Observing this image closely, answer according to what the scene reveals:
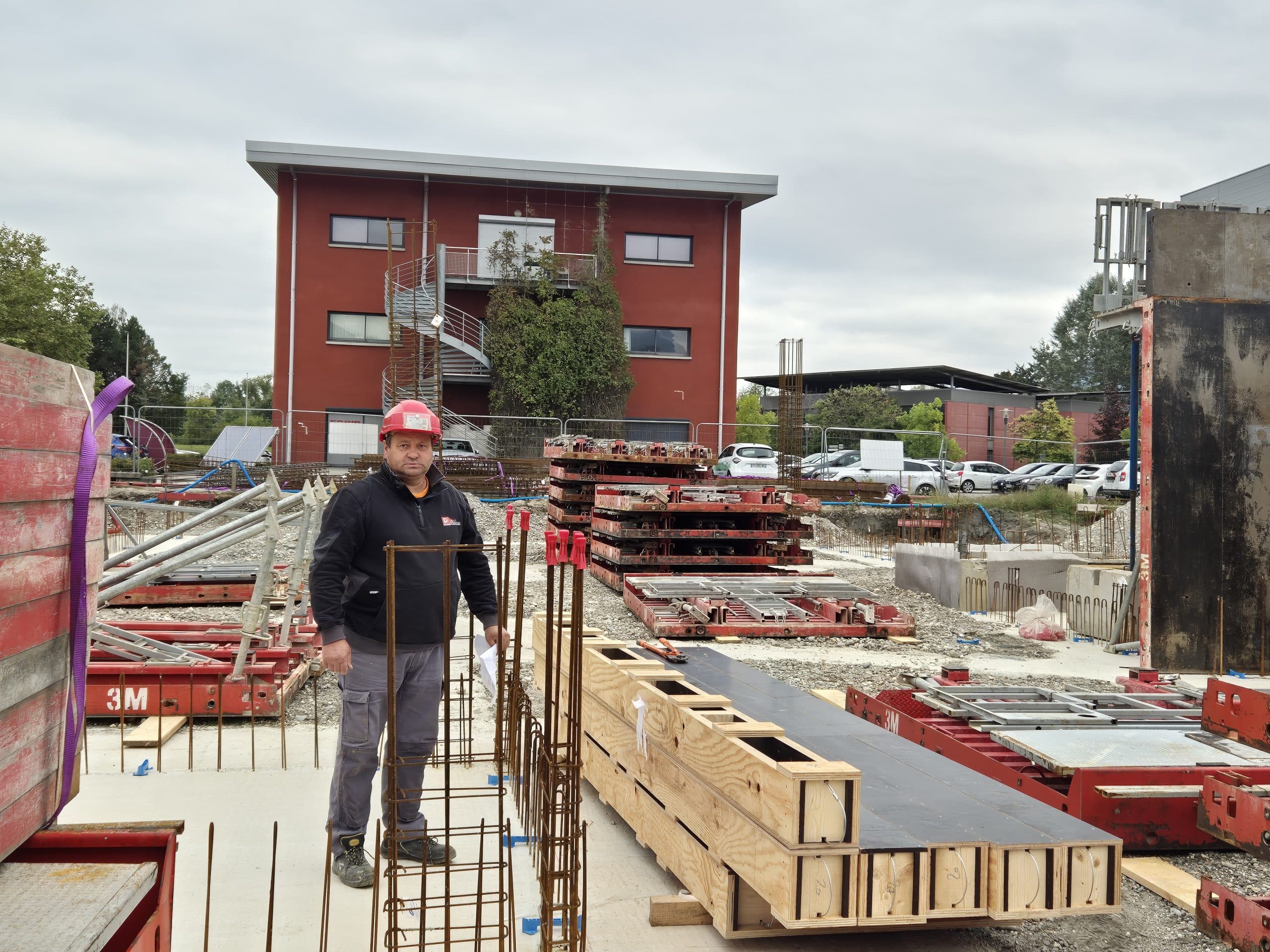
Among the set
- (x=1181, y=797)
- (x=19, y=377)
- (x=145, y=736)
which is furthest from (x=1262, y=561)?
(x=19, y=377)

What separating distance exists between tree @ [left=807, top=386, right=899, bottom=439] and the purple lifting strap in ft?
153

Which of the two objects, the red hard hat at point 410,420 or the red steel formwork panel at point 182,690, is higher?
the red hard hat at point 410,420

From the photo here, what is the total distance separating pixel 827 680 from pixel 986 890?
227 inches

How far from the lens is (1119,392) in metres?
55.4

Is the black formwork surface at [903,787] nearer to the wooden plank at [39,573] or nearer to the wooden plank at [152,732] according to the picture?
the wooden plank at [39,573]

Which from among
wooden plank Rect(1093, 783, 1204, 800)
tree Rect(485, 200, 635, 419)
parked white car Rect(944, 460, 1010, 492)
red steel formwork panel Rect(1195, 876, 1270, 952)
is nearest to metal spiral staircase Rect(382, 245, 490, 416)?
tree Rect(485, 200, 635, 419)

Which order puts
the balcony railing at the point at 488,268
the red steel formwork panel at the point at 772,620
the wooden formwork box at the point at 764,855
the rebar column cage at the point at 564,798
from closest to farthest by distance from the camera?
the wooden formwork box at the point at 764,855 < the rebar column cage at the point at 564,798 < the red steel formwork panel at the point at 772,620 < the balcony railing at the point at 488,268

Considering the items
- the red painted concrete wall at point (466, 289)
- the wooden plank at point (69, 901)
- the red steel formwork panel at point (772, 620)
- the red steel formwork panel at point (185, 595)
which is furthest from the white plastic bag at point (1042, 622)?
the red painted concrete wall at point (466, 289)

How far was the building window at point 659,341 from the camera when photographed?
33594 mm

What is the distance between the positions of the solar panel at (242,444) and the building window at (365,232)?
268 inches

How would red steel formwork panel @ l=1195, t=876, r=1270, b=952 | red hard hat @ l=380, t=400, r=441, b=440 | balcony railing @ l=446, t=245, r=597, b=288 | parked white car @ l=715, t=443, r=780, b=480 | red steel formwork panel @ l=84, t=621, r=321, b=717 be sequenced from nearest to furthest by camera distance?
red steel formwork panel @ l=1195, t=876, r=1270, b=952 < red hard hat @ l=380, t=400, r=441, b=440 < red steel formwork panel @ l=84, t=621, r=321, b=717 < parked white car @ l=715, t=443, r=780, b=480 < balcony railing @ l=446, t=245, r=597, b=288

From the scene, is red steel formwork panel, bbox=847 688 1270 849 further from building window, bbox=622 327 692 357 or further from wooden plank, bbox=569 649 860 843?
building window, bbox=622 327 692 357

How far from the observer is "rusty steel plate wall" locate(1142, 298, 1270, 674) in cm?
976

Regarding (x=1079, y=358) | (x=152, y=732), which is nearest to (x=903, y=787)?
(x=152, y=732)
